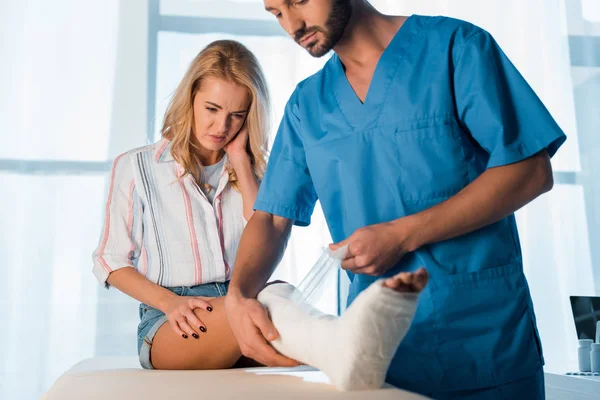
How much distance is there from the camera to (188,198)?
167 cm

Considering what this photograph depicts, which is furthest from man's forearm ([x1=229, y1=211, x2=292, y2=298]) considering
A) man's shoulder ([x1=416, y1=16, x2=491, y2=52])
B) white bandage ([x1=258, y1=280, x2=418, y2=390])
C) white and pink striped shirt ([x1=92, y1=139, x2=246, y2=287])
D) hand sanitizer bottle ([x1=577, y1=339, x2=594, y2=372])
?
hand sanitizer bottle ([x1=577, y1=339, x2=594, y2=372])

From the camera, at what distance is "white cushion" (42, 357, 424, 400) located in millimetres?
848

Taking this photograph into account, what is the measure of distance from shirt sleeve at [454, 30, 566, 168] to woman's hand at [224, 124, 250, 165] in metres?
0.71

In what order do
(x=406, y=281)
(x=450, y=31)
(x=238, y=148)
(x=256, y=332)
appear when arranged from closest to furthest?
(x=406, y=281) → (x=256, y=332) → (x=450, y=31) → (x=238, y=148)

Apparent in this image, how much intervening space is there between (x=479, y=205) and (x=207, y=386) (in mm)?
475

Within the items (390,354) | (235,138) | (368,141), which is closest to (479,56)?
(368,141)

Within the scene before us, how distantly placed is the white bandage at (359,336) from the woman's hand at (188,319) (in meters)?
0.33

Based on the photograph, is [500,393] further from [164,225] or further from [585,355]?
[585,355]

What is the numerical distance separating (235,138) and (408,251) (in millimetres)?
815

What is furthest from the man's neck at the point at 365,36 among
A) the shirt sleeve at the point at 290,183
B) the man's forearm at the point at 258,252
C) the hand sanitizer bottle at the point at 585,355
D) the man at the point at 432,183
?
the hand sanitizer bottle at the point at 585,355

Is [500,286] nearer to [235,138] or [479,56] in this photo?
[479,56]

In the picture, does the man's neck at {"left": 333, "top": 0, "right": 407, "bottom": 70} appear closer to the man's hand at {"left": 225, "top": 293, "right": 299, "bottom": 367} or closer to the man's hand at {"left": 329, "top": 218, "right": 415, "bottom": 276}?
the man's hand at {"left": 329, "top": 218, "right": 415, "bottom": 276}

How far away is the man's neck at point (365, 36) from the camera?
127cm

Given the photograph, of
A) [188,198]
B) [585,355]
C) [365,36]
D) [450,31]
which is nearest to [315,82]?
[365,36]
